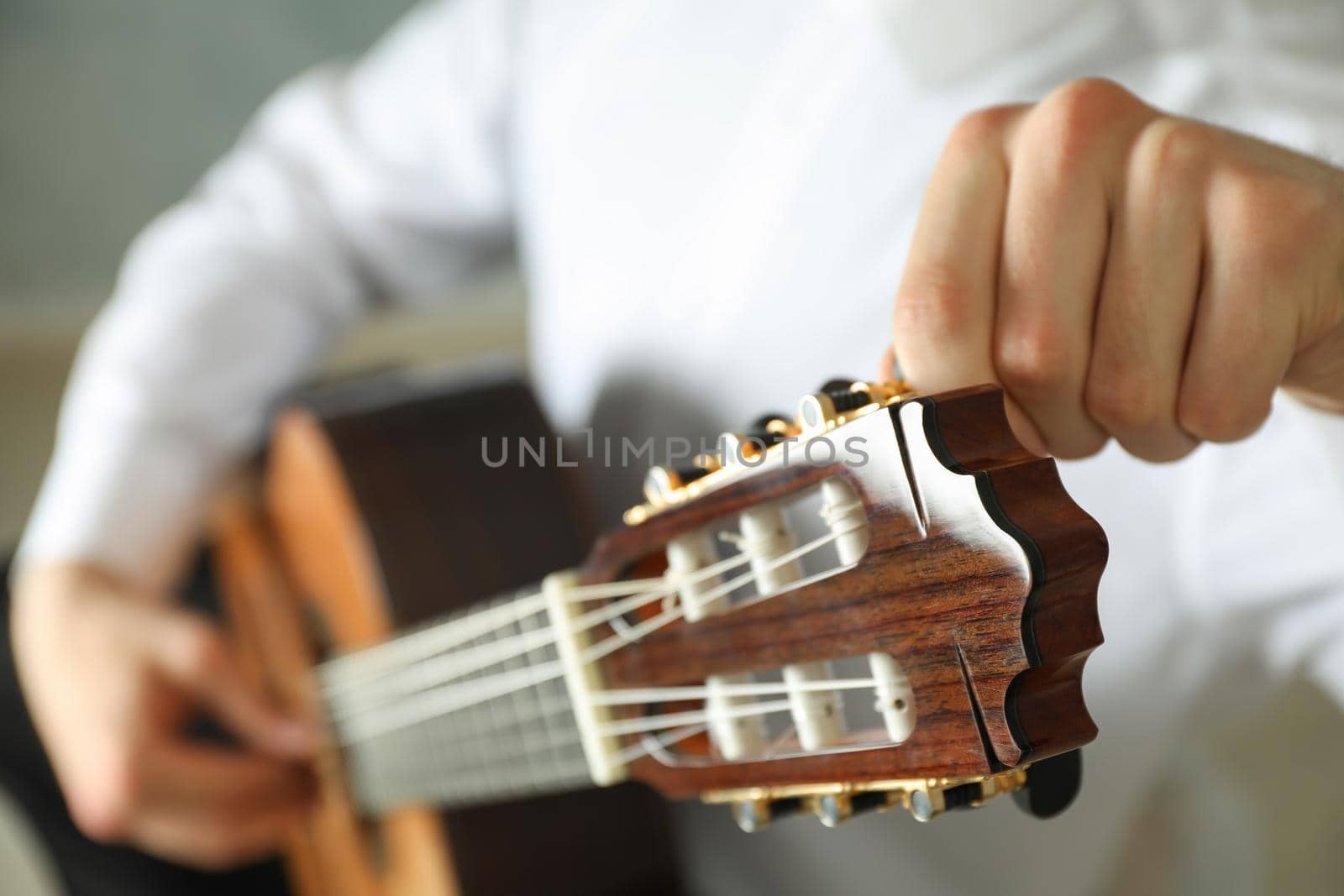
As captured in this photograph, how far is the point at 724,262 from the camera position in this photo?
1.70 ft

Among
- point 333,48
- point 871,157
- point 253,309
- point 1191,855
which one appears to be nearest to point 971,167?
point 871,157

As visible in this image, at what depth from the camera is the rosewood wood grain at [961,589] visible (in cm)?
20

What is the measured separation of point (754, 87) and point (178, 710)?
60 cm

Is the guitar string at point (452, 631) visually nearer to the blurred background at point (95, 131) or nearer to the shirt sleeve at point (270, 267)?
the shirt sleeve at point (270, 267)

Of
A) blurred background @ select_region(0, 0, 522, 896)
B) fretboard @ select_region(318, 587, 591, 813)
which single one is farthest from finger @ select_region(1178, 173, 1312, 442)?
blurred background @ select_region(0, 0, 522, 896)

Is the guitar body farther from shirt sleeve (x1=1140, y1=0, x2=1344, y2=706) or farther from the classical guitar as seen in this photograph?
shirt sleeve (x1=1140, y1=0, x2=1344, y2=706)

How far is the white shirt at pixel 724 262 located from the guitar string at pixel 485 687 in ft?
0.37

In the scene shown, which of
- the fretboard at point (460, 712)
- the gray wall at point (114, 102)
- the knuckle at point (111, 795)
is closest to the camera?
the fretboard at point (460, 712)

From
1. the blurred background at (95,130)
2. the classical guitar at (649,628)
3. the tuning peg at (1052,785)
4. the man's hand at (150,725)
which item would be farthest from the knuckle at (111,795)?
the tuning peg at (1052,785)

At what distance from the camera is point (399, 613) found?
565 mm

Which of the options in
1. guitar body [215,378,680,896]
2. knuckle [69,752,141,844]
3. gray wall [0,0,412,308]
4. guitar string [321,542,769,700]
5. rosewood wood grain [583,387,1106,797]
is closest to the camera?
rosewood wood grain [583,387,1106,797]

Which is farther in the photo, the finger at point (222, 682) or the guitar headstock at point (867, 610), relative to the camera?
the finger at point (222, 682)

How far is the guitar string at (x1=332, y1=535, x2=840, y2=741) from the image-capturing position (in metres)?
0.29

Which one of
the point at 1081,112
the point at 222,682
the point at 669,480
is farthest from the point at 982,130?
the point at 222,682
